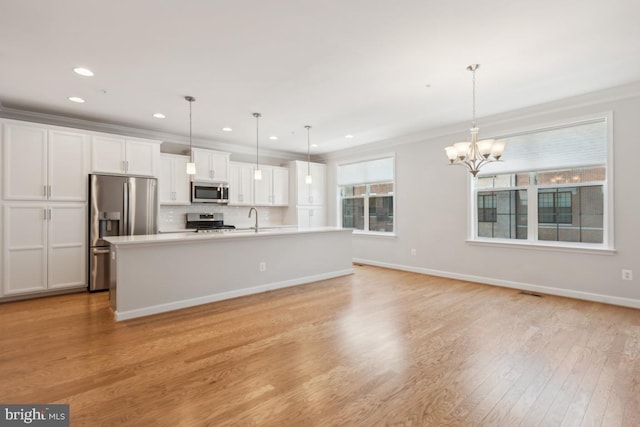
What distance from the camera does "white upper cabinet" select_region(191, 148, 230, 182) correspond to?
5.94 metres

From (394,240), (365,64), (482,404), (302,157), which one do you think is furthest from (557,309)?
(302,157)

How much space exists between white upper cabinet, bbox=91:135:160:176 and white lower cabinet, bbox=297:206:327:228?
10.6 feet

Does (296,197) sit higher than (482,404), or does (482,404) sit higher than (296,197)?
(296,197)

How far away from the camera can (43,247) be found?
428 centimetres

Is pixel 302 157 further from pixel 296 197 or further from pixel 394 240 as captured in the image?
pixel 394 240

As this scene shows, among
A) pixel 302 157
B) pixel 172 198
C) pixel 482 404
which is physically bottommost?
pixel 482 404

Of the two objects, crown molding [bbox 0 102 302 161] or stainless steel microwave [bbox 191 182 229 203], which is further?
stainless steel microwave [bbox 191 182 229 203]

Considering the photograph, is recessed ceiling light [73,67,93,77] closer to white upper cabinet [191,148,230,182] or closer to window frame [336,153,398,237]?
white upper cabinet [191,148,230,182]

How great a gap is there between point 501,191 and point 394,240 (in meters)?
2.14

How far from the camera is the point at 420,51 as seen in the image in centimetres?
288

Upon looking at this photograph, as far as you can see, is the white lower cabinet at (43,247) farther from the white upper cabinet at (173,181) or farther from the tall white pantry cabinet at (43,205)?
the white upper cabinet at (173,181)

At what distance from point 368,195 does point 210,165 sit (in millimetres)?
3423

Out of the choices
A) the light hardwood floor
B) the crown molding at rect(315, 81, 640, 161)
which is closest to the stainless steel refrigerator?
the light hardwood floor

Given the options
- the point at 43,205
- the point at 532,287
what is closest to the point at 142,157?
the point at 43,205
